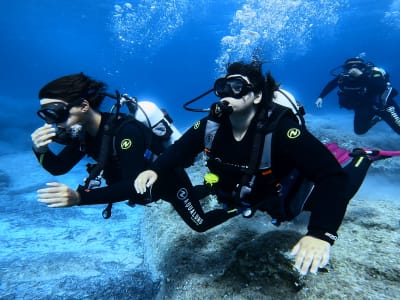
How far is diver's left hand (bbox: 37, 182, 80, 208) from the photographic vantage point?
2.88m

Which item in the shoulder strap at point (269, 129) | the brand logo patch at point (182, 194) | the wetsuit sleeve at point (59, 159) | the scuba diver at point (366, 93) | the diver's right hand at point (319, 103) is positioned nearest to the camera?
the shoulder strap at point (269, 129)

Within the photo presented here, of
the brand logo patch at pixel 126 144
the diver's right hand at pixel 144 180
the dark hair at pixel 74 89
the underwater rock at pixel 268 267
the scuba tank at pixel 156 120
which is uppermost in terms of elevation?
the dark hair at pixel 74 89

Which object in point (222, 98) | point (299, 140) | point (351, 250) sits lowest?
point (351, 250)

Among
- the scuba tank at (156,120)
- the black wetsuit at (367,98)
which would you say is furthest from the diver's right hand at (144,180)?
the black wetsuit at (367,98)

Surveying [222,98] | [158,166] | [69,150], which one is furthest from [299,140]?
[69,150]

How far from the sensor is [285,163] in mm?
3215

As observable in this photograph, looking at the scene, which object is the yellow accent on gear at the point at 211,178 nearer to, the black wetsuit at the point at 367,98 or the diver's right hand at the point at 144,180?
the diver's right hand at the point at 144,180

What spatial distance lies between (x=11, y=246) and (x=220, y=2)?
3186cm

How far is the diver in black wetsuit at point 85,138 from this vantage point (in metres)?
3.32

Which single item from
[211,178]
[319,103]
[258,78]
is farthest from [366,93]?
[211,178]

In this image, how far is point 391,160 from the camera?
388 inches

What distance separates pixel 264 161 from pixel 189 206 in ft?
6.08

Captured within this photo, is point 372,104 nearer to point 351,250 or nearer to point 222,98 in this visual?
point 351,250

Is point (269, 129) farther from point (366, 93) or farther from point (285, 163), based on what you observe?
point (366, 93)
